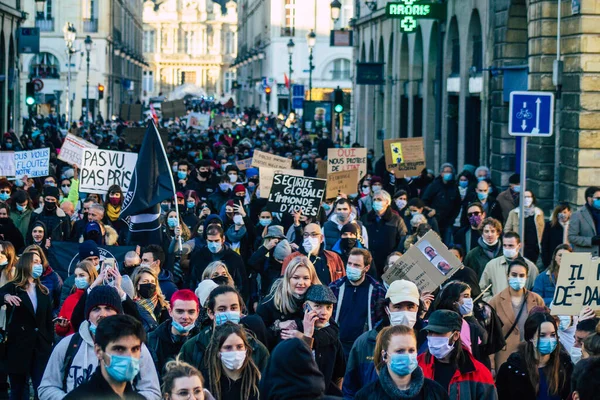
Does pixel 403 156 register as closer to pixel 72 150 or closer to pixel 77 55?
pixel 72 150

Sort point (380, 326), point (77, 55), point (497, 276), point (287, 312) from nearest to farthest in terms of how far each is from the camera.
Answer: point (380, 326) → point (287, 312) → point (497, 276) → point (77, 55)

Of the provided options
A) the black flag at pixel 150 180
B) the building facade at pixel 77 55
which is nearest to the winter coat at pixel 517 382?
the black flag at pixel 150 180

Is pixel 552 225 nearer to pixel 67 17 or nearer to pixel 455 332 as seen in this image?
pixel 455 332

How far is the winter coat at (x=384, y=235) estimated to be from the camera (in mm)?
15266

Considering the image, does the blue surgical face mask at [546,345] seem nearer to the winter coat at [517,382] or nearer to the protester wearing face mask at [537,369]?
the protester wearing face mask at [537,369]

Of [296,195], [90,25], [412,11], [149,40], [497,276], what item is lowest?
[497,276]

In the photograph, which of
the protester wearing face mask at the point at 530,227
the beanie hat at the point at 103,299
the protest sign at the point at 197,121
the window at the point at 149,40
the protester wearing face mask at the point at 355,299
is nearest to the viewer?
the beanie hat at the point at 103,299

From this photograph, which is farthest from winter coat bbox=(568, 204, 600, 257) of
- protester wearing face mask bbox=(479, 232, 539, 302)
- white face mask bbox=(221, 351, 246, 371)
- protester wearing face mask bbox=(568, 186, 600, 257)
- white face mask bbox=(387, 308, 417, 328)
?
white face mask bbox=(221, 351, 246, 371)

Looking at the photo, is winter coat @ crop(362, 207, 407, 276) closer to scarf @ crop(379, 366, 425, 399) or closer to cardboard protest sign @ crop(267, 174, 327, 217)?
cardboard protest sign @ crop(267, 174, 327, 217)

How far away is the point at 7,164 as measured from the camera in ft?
68.4

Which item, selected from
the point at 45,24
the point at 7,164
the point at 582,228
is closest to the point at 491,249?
the point at 582,228

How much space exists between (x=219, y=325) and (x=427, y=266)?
3.22 meters

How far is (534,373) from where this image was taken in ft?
27.1

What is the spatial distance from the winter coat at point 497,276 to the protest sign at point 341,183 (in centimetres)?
683
